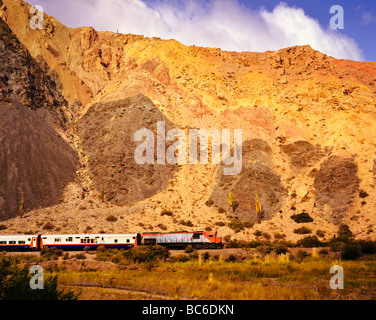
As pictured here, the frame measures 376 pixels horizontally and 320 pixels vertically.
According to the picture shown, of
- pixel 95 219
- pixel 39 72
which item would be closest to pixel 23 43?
pixel 39 72

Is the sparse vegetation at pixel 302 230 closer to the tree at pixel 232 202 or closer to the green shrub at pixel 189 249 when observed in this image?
the tree at pixel 232 202

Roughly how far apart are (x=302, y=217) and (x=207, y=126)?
98.5 ft

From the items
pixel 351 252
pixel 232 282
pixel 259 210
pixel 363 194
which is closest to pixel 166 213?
pixel 259 210

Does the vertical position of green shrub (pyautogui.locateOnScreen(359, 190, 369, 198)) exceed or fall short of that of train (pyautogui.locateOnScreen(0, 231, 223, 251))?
it exceeds it

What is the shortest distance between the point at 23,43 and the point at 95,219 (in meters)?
60.4

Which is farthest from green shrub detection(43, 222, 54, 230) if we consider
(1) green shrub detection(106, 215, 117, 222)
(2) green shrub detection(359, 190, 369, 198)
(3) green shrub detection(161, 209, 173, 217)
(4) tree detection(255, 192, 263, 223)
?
(2) green shrub detection(359, 190, 369, 198)

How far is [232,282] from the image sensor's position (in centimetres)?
1867

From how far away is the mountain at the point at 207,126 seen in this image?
1919 inches

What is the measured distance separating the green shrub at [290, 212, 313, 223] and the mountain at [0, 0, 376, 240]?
2.95 feet

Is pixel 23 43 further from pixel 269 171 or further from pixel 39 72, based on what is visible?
pixel 269 171

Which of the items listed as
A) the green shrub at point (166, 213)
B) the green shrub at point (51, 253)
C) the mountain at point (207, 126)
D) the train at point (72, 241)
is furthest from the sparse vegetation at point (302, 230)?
the green shrub at point (51, 253)

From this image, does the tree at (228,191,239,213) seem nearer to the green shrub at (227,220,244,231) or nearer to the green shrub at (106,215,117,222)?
the green shrub at (227,220,244,231)

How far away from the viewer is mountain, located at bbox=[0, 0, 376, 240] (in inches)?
1919

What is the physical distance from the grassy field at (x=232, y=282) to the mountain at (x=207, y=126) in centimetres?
2104
